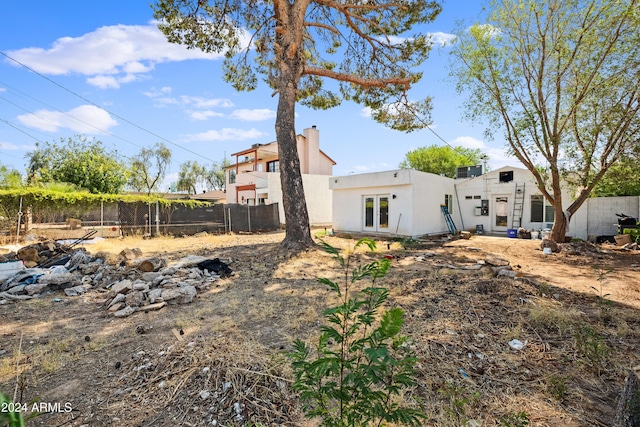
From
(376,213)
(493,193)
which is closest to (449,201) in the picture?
(493,193)

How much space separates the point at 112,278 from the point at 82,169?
773 inches

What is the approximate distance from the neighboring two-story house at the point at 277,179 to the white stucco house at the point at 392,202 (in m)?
6.31

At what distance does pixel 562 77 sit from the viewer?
9.78m

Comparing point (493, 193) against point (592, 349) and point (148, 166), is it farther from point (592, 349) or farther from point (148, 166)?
point (148, 166)

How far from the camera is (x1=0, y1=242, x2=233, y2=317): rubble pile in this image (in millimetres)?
4973

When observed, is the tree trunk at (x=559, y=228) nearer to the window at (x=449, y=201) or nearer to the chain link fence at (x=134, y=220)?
the window at (x=449, y=201)

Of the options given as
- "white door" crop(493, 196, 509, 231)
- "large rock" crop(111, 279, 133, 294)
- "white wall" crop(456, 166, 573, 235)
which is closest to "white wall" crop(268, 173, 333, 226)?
"white wall" crop(456, 166, 573, 235)

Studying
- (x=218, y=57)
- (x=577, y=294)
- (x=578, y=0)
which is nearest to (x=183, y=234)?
(x=218, y=57)

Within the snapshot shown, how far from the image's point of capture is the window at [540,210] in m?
14.4

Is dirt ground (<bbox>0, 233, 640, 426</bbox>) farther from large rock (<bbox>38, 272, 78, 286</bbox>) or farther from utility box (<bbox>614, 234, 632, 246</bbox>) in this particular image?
utility box (<bbox>614, 234, 632, 246</bbox>)

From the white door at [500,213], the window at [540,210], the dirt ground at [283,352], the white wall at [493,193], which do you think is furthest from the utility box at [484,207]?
the dirt ground at [283,352]

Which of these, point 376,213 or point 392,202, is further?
point 376,213

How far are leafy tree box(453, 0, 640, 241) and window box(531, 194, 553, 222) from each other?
3366 mm

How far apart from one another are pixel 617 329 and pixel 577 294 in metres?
1.78
